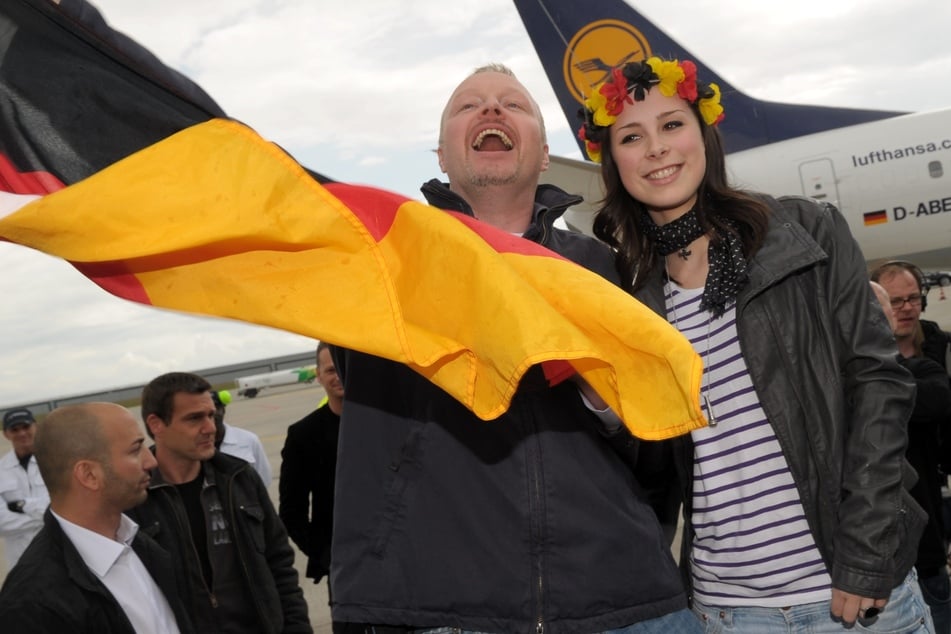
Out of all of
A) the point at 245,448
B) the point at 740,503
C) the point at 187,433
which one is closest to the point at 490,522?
the point at 740,503

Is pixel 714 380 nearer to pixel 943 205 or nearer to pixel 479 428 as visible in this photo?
pixel 479 428

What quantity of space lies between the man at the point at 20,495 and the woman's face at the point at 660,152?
4.92 metres

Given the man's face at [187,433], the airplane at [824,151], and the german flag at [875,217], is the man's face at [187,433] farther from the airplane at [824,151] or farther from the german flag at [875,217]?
the german flag at [875,217]

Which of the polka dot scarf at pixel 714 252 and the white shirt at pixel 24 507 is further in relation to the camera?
the white shirt at pixel 24 507

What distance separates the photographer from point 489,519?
7.55 feet

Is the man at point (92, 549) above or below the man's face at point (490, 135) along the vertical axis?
below

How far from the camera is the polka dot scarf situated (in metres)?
2.54

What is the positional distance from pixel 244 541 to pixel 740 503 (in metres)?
2.36

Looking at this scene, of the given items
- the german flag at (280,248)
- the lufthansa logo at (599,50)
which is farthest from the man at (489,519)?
the lufthansa logo at (599,50)

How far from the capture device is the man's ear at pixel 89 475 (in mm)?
3258

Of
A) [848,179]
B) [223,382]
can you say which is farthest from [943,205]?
[223,382]

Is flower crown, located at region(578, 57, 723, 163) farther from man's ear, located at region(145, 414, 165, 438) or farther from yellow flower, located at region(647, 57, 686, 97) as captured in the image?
man's ear, located at region(145, 414, 165, 438)

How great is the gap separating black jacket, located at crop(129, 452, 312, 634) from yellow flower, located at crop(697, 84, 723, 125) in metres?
2.53

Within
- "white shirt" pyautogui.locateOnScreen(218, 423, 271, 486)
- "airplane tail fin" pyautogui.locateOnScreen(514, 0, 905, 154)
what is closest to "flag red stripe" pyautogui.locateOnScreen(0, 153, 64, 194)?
"white shirt" pyautogui.locateOnScreen(218, 423, 271, 486)
